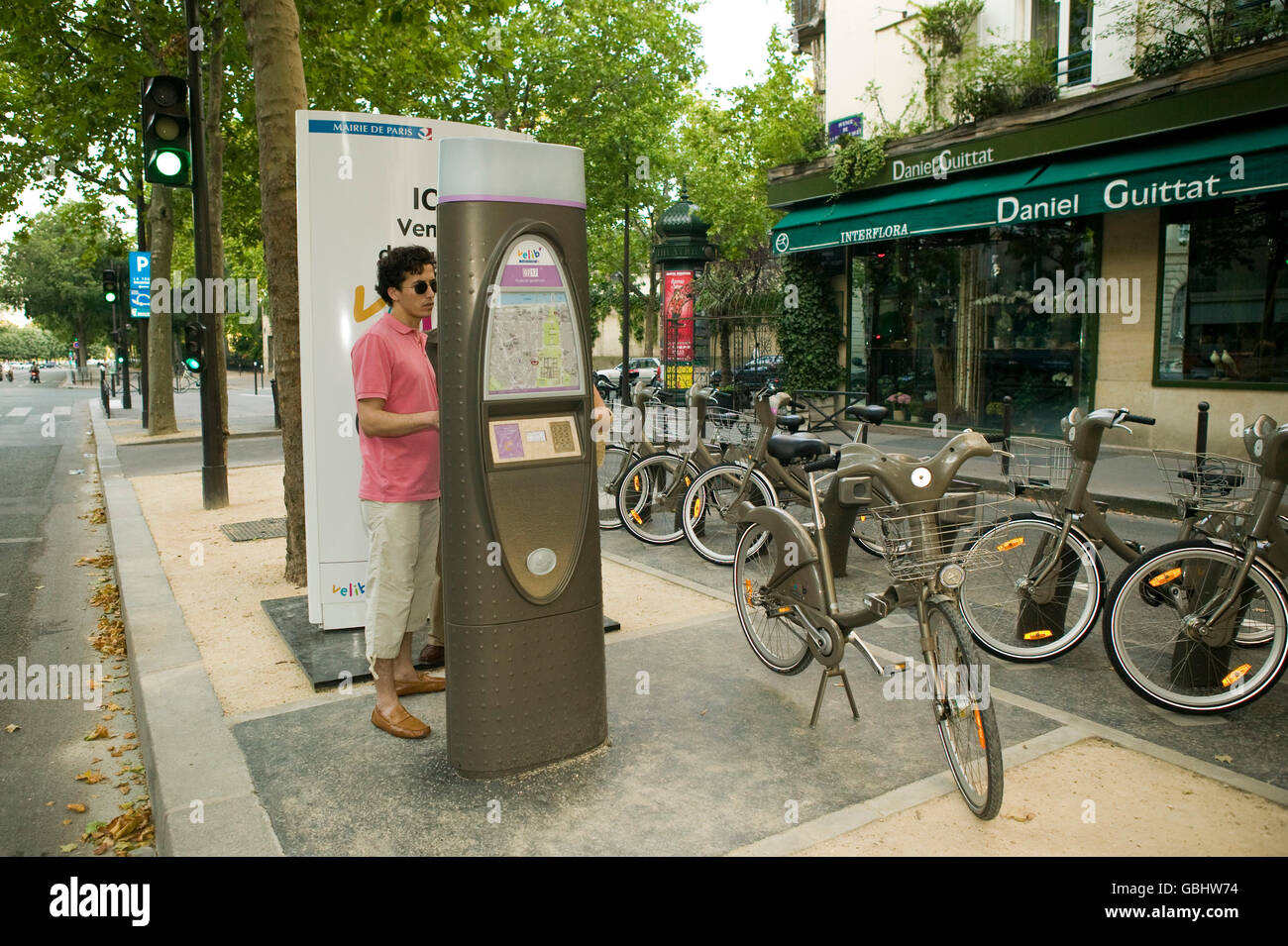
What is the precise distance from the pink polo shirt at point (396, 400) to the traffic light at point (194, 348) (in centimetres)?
698

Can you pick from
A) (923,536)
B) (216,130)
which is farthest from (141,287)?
(923,536)

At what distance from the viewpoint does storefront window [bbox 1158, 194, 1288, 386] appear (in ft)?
39.4

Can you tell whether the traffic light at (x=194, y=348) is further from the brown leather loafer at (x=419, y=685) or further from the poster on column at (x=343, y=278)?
the brown leather loafer at (x=419, y=685)

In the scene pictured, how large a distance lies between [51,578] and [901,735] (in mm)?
7138

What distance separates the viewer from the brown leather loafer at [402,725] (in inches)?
159

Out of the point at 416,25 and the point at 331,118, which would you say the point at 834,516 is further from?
the point at 416,25

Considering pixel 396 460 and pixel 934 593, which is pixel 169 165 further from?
pixel 934 593

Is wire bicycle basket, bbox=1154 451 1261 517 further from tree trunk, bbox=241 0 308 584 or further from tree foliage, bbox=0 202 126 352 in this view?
tree foliage, bbox=0 202 126 352

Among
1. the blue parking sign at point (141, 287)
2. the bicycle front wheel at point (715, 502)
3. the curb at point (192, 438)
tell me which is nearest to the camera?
the bicycle front wheel at point (715, 502)

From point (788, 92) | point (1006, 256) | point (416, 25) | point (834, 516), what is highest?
point (788, 92)

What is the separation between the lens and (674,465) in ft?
26.5

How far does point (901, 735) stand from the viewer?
13.2ft

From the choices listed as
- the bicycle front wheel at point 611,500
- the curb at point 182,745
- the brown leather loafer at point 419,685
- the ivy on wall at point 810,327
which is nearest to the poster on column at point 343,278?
the curb at point 182,745
